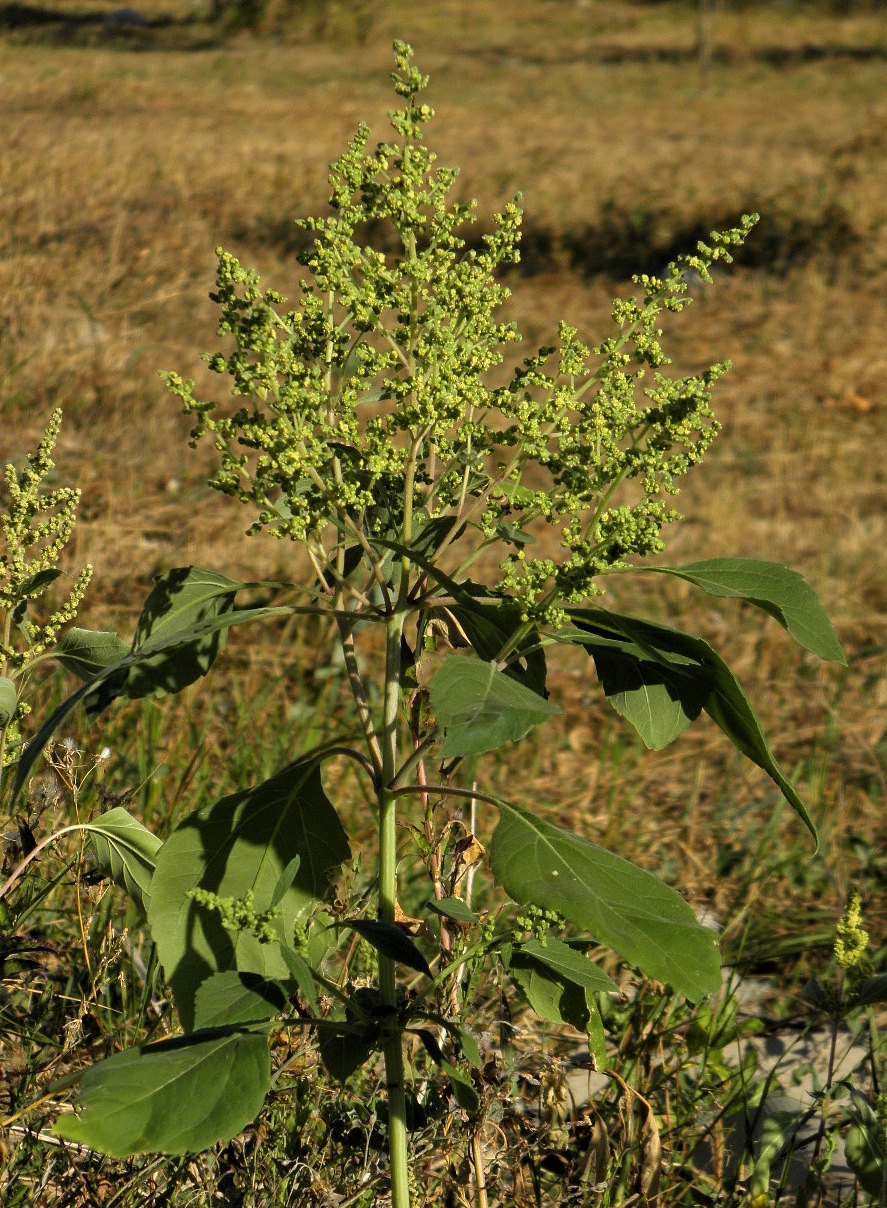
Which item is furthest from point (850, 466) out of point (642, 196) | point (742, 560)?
point (642, 196)

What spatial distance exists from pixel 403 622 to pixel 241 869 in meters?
0.38

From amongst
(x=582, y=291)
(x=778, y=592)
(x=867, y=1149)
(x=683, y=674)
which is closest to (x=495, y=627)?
(x=683, y=674)

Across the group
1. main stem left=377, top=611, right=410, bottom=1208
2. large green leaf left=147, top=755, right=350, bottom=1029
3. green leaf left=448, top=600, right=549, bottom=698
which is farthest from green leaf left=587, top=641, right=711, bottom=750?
large green leaf left=147, top=755, right=350, bottom=1029

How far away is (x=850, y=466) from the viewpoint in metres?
6.53

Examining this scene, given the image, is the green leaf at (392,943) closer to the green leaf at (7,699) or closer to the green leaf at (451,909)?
the green leaf at (451,909)

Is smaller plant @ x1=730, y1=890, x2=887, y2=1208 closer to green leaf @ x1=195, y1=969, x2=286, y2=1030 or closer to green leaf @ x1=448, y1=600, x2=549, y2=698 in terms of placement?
green leaf @ x1=448, y1=600, x2=549, y2=698

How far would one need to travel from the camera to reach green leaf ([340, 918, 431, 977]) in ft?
4.03

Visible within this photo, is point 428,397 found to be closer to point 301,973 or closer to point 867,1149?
point 301,973

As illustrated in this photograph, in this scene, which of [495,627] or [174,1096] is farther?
[495,627]

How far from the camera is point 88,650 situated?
170 cm

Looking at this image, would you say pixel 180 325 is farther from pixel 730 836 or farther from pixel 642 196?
pixel 642 196

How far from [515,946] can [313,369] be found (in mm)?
757

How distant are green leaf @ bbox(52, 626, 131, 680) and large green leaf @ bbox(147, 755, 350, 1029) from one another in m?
0.31

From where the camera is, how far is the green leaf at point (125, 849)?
5.45 feet
